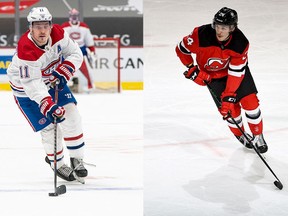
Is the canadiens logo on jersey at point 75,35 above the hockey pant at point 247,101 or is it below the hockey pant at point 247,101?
below

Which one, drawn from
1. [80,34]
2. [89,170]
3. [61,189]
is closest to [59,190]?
[61,189]

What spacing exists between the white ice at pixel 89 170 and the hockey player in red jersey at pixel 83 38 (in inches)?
49.1

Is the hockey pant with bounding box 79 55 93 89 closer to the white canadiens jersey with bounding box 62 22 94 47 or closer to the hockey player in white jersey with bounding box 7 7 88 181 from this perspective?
the white canadiens jersey with bounding box 62 22 94 47

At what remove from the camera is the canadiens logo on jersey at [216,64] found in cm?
375

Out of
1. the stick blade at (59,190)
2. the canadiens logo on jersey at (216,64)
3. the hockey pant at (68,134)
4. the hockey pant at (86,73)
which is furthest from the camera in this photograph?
the hockey pant at (86,73)

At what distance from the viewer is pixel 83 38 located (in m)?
7.21

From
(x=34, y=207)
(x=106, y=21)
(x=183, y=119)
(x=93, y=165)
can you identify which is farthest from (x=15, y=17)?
(x=34, y=207)

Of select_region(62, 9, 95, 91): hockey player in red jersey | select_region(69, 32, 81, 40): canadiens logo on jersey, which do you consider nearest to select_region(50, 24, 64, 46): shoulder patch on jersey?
select_region(62, 9, 95, 91): hockey player in red jersey

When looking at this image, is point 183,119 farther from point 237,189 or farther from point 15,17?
point 15,17

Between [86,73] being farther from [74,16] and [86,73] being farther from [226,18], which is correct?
[226,18]

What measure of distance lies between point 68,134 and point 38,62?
0.42 m

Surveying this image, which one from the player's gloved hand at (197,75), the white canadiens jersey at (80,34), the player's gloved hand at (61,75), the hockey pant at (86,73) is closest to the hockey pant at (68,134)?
the player's gloved hand at (61,75)

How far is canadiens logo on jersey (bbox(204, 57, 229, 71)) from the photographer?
12.3ft

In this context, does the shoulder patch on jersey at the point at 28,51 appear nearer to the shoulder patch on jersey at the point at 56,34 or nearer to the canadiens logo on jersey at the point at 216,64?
the shoulder patch on jersey at the point at 56,34
